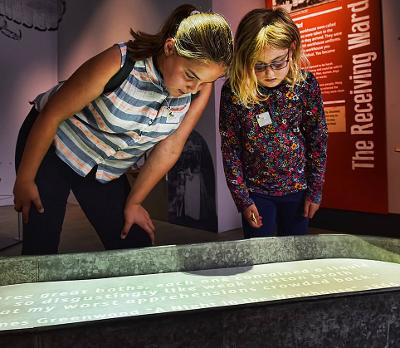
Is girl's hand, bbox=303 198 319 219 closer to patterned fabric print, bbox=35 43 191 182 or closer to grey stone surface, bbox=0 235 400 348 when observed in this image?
patterned fabric print, bbox=35 43 191 182

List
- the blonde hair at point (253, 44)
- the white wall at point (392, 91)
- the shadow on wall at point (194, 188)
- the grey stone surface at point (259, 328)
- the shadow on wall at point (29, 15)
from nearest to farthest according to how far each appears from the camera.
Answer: the grey stone surface at point (259, 328) → the blonde hair at point (253, 44) → the white wall at point (392, 91) → the shadow on wall at point (194, 188) → the shadow on wall at point (29, 15)

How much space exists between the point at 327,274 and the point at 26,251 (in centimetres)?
82

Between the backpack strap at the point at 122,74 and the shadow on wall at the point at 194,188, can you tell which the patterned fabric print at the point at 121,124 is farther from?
the shadow on wall at the point at 194,188

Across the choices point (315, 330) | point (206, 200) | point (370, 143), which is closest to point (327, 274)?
point (315, 330)

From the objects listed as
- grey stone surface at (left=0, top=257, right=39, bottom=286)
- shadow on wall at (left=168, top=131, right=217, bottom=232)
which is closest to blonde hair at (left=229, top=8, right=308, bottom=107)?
grey stone surface at (left=0, top=257, right=39, bottom=286)

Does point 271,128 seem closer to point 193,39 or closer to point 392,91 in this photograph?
point 193,39

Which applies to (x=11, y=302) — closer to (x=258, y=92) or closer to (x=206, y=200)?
(x=258, y=92)

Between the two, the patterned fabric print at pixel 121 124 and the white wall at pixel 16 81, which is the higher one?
the white wall at pixel 16 81

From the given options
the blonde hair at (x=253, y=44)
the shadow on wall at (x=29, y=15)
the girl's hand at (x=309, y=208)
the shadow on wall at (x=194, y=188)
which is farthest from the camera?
the shadow on wall at (x=29, y=15)

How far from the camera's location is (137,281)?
96 centimetres

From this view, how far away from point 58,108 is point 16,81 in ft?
17.2

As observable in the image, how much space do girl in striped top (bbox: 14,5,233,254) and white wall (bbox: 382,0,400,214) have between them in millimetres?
2148

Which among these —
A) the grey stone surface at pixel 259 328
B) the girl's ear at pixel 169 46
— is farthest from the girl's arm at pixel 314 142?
the grey stone surface at pixel 259 328

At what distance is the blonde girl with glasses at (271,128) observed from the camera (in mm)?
1436
